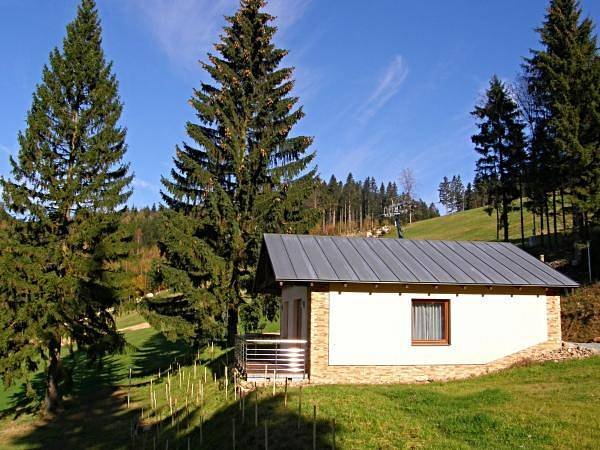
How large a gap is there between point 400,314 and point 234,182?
1240 centimetres

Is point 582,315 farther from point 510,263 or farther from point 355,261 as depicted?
point 355,261

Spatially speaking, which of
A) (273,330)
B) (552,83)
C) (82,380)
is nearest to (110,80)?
(82,380)

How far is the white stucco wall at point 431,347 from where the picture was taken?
49.5ft

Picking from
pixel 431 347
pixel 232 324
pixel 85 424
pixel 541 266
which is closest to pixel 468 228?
pixel 232 324

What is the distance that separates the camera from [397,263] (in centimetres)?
1688

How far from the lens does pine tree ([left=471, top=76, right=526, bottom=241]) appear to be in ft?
122

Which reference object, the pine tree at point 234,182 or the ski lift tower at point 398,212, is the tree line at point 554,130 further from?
the pine tree at point 234,182

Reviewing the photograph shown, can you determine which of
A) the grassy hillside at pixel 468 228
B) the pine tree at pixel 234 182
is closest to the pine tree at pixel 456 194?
the grassy hillside at pixel 468 228

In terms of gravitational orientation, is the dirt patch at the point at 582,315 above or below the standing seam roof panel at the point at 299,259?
below

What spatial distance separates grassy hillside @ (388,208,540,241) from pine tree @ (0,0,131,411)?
40.5 metres

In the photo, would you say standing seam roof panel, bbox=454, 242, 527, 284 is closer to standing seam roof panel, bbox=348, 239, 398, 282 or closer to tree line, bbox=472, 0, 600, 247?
standing seam roof panel, bbox=348, 239, 398, 282

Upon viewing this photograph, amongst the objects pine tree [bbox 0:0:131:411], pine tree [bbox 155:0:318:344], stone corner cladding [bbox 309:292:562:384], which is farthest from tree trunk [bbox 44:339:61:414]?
stone corner cladding [bbox 309:292:562:384]

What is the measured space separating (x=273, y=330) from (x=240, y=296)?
10.9m

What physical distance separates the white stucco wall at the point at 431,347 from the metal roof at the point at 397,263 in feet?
1.89
